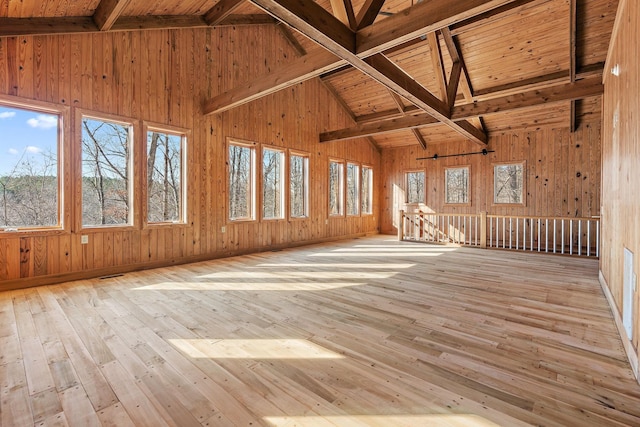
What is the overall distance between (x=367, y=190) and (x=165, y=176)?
21.1ft

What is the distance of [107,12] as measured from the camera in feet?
12.1

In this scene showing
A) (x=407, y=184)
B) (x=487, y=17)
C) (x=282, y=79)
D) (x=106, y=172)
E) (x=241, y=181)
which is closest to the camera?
(x=282, y=79)

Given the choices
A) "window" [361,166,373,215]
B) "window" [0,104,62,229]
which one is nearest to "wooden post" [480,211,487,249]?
"window" [361,166,373,215]

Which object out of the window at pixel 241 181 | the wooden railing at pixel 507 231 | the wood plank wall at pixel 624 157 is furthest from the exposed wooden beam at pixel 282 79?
the wooden railing at pixel 507 231

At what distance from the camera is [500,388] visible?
167cm

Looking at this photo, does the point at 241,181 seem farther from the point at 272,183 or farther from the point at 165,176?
the point at 165,176

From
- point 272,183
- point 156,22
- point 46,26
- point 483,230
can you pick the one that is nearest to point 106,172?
point 46,26

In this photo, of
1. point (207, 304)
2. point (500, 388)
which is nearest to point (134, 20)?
point (207, 304)

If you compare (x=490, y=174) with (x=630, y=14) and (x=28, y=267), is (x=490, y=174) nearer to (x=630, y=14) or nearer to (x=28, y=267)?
(x=630, y=14)

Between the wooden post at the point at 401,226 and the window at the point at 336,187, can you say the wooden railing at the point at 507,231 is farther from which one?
the window at the point at 336,187

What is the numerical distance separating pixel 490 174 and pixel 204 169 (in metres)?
7.35

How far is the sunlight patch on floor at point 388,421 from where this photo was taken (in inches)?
54.7

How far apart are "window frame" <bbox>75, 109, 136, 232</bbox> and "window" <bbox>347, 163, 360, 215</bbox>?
19.0 feet

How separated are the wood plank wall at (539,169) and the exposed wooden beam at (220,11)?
654 centimetres
